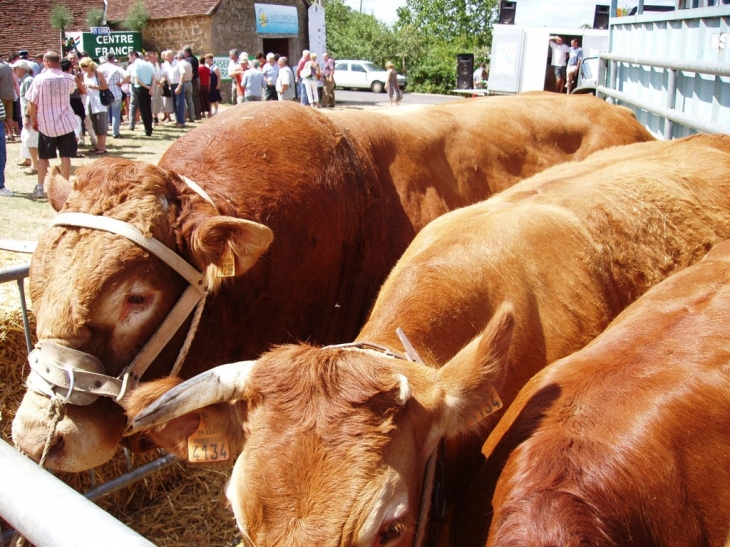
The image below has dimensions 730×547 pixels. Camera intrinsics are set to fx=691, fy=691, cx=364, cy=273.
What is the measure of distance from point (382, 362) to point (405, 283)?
762mm

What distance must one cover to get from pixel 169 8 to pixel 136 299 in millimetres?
32236

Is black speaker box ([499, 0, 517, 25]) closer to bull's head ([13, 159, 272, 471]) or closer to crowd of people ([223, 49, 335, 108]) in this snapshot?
crowd of people ([223, 49, 335, 108])

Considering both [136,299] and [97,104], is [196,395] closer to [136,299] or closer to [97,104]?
[136,299]

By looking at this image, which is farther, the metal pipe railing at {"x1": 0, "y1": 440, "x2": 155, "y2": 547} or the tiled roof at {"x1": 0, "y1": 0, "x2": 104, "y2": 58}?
the tiled roof at {"x1": 0, "y1": 0, "x2": 104, "y2": 58}

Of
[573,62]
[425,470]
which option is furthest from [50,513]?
[573,62]

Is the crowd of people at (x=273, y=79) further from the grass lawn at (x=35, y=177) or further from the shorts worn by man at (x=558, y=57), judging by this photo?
the shorts worn by man at (x=558, y=57)

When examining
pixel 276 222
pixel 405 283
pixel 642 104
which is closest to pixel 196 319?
pixel 276 222

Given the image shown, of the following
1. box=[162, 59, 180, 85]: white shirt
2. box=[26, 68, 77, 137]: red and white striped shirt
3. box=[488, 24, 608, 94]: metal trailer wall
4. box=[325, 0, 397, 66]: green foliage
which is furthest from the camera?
box=[325, 0, 397, 66]: green foliage

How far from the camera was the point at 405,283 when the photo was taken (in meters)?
2.69

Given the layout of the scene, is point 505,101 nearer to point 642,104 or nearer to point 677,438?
point 642,104

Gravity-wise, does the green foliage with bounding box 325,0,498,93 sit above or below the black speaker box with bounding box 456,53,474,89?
above

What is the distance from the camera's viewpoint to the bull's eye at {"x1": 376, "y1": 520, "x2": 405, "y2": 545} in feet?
5.85

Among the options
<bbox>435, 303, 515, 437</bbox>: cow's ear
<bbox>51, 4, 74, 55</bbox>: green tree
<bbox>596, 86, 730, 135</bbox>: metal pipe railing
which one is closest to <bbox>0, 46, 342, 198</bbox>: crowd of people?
<bbox>51, 4, 74, 55</bbox>: green tree

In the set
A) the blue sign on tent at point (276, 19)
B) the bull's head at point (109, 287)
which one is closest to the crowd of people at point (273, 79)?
the blue sign on tent at point (276, 19)
